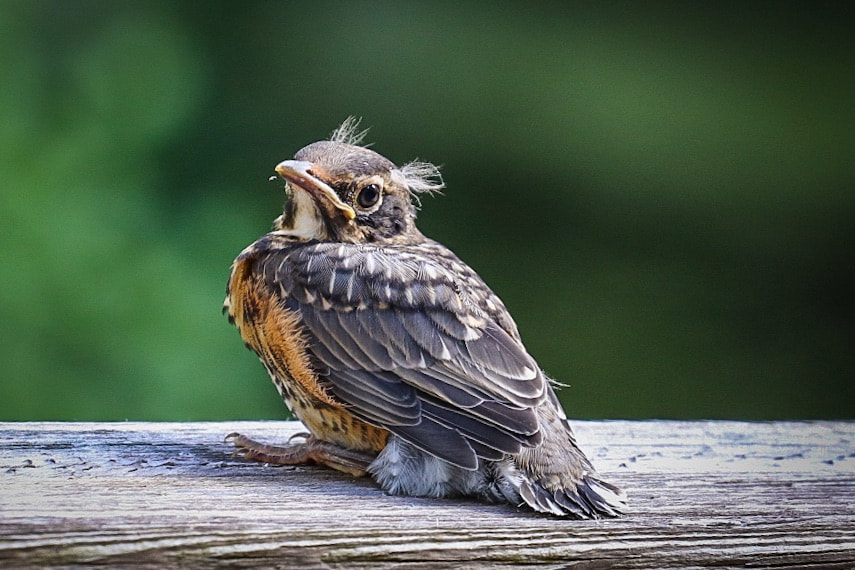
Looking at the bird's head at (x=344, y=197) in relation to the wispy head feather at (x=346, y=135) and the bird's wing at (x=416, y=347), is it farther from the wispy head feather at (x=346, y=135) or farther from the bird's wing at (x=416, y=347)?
→ the wispy head feather at (x=346, y=135)

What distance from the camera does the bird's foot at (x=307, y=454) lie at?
255 centimetres

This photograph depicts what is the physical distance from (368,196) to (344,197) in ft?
0.26

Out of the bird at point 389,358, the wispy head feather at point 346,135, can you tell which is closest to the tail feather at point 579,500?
the bird at point 389,358

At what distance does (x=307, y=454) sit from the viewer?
8.57 ft

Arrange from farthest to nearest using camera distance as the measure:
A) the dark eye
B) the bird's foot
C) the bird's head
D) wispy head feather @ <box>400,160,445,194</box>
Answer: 1. wispy head feather @ <box>400,160,445,194</box>
2. the dark eye
3. the bird's head
4. the bird's foot

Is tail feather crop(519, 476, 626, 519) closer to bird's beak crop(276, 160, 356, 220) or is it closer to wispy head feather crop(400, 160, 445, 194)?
bird's beak crop(276, 160, 356, 220)

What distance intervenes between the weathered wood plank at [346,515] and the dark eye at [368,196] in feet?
2.02

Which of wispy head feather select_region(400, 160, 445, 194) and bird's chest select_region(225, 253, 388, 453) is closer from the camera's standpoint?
bird's chest select_region(225, 253, 388, 453)

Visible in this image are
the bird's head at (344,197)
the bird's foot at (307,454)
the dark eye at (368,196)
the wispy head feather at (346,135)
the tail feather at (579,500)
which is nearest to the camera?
the tail feather at (579,500)

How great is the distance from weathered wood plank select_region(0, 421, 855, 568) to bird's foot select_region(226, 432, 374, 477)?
0.03 m

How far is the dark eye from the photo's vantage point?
2832mm

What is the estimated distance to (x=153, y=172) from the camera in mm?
4277

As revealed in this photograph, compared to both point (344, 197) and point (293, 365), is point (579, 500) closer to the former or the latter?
point (293, 365)

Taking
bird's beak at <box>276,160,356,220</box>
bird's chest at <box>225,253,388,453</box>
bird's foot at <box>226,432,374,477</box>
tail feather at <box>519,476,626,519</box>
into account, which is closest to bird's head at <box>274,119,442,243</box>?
bird's beak at <box>276,160,356,220</box>
